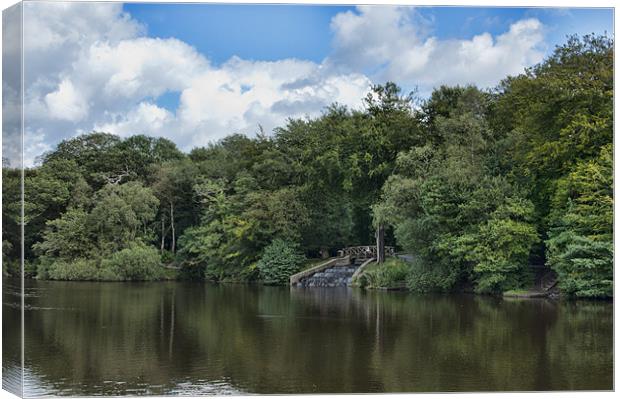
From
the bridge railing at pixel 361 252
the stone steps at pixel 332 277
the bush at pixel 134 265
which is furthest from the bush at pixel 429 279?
the bush at pixel 134 265

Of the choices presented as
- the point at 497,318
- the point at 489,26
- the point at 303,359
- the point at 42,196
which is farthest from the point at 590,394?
the point at 42,196

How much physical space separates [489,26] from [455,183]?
10.1 meters

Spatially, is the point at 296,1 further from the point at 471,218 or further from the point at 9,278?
the point at 471,218

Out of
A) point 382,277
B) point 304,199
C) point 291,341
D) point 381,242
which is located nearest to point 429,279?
point 381,242

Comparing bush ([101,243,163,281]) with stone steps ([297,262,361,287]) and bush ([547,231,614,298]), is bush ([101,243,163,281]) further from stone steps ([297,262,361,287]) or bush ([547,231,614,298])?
bush ([547,231,614,298])

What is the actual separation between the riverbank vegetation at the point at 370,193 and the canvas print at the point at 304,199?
0.06 m

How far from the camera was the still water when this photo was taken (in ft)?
29.8

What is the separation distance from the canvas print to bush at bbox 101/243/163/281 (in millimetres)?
53

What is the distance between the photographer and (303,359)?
10531mm

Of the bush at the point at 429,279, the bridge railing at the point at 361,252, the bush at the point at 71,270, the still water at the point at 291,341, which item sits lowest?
the still water at the point at 291,341

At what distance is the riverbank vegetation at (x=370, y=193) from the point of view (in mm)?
14453

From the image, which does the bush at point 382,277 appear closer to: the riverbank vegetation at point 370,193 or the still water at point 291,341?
the still water at point 291,341

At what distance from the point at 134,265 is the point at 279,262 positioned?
2.81 metres

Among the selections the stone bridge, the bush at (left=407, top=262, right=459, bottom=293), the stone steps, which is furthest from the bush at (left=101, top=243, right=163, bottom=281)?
the bush at (left=407, top=262, right=459, bottom=293)
